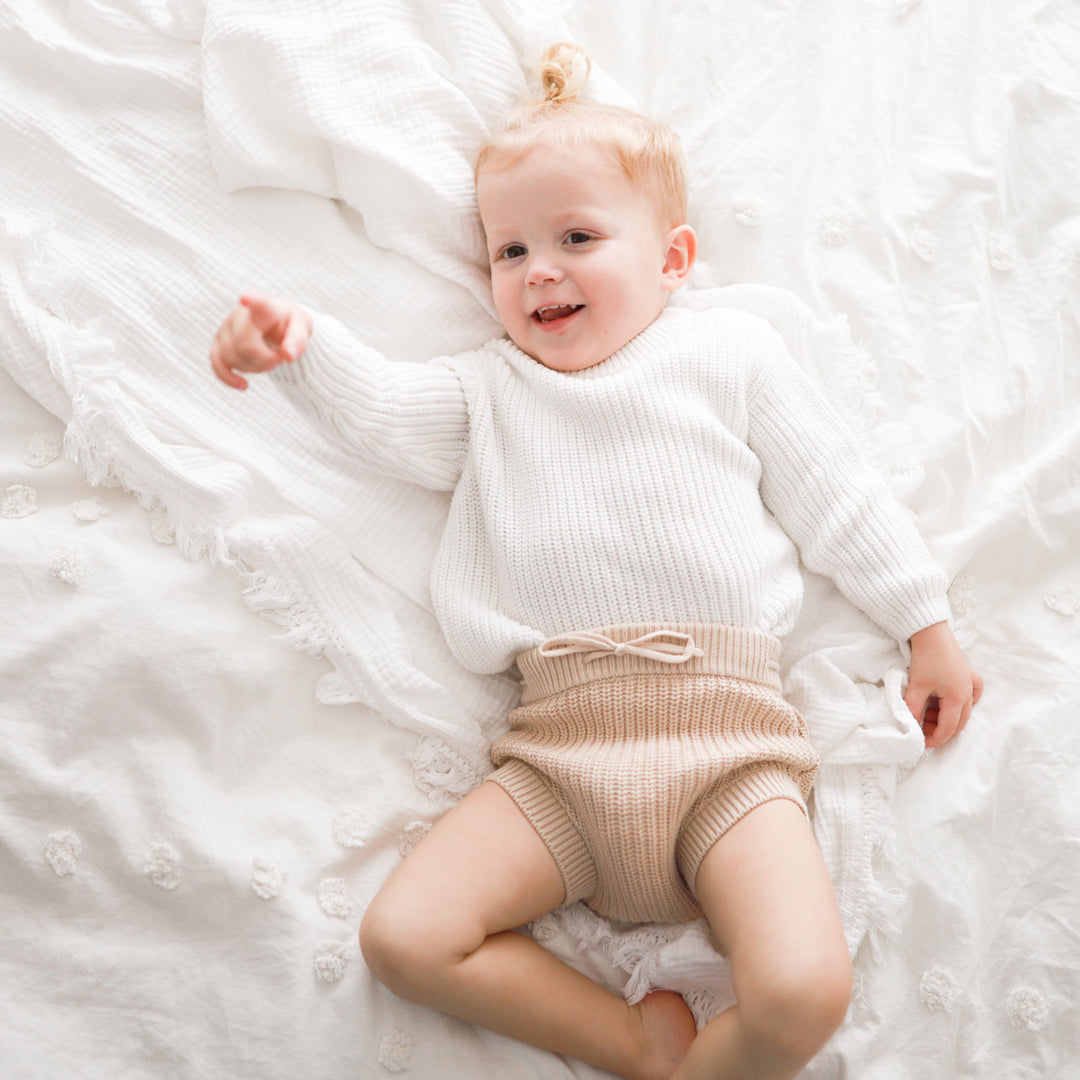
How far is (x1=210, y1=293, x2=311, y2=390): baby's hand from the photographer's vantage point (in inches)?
40.9

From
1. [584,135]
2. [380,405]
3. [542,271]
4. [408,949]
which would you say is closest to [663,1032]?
[408,949]

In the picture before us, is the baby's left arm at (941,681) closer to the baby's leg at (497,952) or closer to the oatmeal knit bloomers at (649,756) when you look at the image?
the oatmeal knit bloomers at (649,756)

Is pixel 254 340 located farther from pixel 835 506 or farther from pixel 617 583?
pixel 835 506

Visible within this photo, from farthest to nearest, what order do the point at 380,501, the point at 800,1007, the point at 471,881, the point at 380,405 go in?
the point at 380,501, the point at 380,405, the point at 471,881, the point at 800,1007

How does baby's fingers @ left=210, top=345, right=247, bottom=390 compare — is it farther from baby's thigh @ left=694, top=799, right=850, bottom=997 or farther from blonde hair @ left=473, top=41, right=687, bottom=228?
baby's thigh @ left=694, top=799, right=850, bottom=997

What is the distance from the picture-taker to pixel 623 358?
129 cm

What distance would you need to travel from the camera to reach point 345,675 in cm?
123

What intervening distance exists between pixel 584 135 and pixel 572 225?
117mm

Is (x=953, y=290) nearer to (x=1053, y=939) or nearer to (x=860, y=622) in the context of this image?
(x=860, y=622)

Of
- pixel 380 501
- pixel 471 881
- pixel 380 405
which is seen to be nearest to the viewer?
pixel 471 881

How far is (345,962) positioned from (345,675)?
32 centimetres

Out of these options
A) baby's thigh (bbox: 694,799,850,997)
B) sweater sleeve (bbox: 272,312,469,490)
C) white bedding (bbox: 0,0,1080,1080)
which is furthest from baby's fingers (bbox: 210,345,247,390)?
baby's thigh (bbox: 694,799,850,997)

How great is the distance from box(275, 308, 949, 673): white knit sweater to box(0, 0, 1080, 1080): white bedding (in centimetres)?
7

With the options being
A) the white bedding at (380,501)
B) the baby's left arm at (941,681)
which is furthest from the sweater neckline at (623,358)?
the baby's left arm at (941,681)
